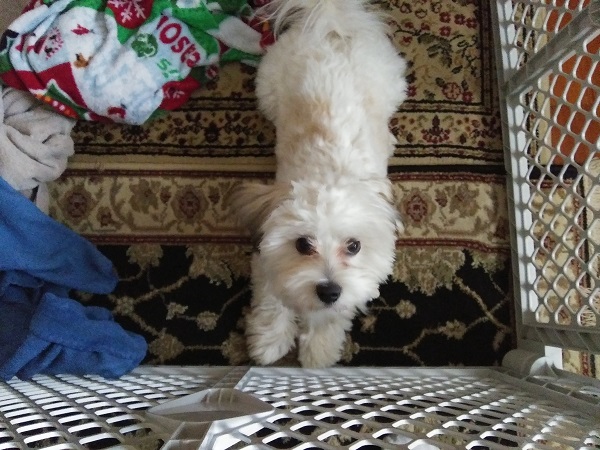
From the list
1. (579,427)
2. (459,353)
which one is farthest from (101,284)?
(579,427)

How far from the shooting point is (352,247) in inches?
49.6

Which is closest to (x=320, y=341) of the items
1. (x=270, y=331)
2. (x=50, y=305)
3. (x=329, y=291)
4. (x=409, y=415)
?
(x=270, y=331)

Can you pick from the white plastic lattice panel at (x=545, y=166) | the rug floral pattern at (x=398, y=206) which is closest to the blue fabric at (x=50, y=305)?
the rug floral pattern at (x=398, y=206)

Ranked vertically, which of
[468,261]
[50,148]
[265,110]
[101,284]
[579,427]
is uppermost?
[265,110]

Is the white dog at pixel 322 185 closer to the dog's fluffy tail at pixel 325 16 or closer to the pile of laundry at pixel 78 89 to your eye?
the dog's fluffy tail at pixel 325 16

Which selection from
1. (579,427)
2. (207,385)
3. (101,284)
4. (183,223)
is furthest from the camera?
(183,223)

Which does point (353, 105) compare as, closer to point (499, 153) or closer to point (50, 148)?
point (499, 153)

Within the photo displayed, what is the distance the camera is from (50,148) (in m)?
1.63

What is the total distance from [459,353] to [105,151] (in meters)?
1.28

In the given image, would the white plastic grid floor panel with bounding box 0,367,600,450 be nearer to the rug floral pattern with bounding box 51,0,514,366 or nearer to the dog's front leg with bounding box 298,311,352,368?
the dog's front leg with bounding box 298,311,352,368

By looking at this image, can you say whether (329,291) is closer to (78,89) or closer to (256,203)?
(256,203)

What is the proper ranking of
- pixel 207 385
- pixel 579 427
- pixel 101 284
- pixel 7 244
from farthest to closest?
pixel 101 284, pixel 7 244, pixel 207 385, pixel 579 427

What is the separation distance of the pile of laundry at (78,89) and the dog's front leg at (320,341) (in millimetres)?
452

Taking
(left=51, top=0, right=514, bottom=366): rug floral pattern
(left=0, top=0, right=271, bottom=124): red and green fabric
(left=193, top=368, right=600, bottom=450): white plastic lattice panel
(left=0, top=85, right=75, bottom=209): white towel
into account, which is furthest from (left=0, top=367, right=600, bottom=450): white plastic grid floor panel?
(left=0, top=0, right=271, bottom=124): red and green fabric
